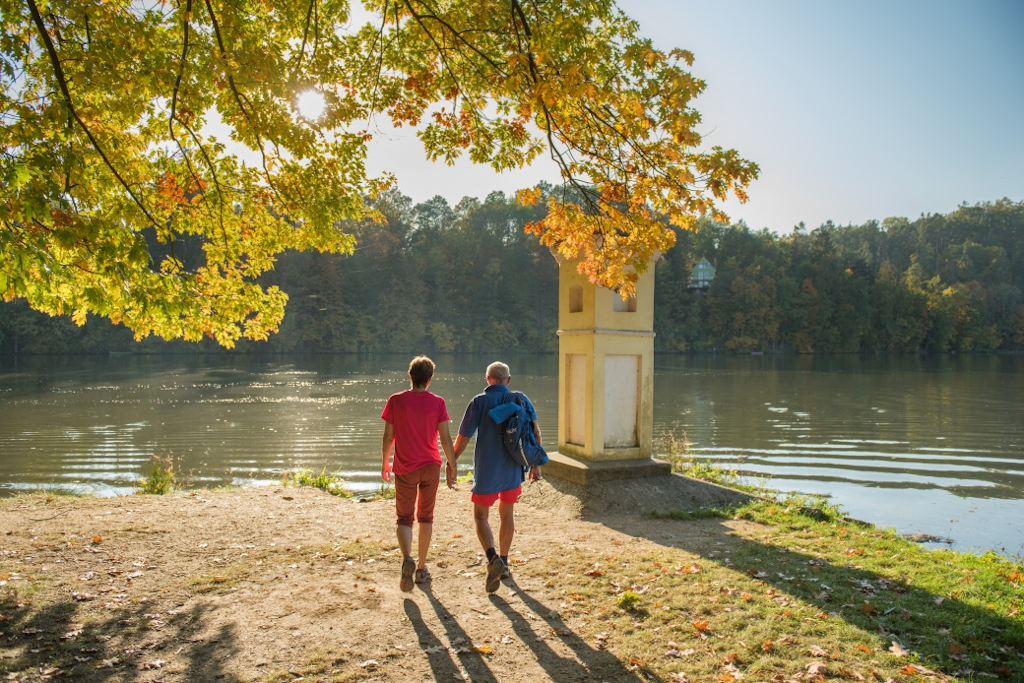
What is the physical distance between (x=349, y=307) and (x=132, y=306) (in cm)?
7039

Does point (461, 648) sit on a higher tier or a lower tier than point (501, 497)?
lower

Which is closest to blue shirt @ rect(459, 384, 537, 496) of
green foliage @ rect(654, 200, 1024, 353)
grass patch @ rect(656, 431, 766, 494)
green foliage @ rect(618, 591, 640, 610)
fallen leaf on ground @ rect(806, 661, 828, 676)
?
green foliage @ rect(618, 591, 640, 610)

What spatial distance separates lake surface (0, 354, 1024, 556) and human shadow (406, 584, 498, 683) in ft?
24.0

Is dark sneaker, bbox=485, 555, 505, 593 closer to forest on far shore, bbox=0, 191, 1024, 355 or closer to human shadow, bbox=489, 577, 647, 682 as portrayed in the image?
human shadow, bbox=489, 577, 647, 682

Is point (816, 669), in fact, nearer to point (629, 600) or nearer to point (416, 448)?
point (629, 600)

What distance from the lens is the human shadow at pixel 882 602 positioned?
3982 mm

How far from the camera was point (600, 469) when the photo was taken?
8289 millimetres

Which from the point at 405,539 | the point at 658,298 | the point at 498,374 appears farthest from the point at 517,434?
the point at 658,298

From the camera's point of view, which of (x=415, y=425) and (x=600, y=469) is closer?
(x=415, y=425)

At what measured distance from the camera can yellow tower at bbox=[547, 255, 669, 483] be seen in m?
8.49

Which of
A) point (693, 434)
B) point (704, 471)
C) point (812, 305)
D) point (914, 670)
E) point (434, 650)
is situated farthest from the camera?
point (812, 305)

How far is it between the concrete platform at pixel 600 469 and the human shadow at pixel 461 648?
3559 millimetres

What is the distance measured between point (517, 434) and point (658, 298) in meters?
81.4

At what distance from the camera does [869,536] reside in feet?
22.7
